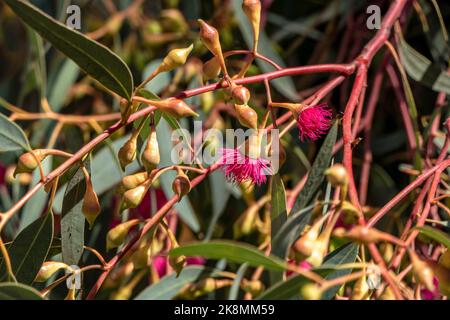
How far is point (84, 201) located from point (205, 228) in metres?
0.57

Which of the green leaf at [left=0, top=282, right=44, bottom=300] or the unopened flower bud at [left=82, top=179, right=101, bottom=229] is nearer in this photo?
the green leaf at [left=0, top=282, right=44, bottom=300]

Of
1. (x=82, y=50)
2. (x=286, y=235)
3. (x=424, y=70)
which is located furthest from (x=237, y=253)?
(x=424, y=70)

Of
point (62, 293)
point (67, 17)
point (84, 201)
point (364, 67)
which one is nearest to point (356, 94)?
point (364, 67)

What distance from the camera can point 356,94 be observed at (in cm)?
91

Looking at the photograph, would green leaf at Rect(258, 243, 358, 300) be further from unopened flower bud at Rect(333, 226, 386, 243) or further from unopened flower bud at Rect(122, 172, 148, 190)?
unopened flower bud at Rect(122, 172, 148, 190)

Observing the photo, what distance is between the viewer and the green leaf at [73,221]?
926 millimetres

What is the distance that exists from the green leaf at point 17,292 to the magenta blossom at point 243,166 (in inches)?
11.3

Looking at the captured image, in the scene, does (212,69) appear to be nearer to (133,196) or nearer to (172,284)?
(133,196)

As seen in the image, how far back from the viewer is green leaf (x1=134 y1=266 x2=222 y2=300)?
1089mm

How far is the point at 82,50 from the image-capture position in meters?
0.85

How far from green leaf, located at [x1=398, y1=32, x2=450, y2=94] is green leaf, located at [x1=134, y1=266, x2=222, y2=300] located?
0.46 m

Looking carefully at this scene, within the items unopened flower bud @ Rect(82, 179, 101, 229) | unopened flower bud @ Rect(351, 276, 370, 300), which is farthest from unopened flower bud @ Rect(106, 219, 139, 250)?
unopened flower bud @ Rect(351, 276, 370, 300)

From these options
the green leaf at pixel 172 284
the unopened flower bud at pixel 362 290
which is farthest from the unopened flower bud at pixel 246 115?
the green leaf at pixel 172 284

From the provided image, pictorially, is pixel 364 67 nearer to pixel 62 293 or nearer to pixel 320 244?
pixel 320 244
